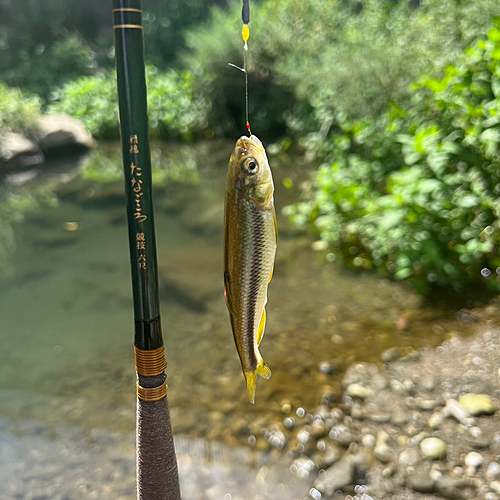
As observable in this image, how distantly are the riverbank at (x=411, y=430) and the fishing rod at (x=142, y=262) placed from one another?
3.41ft

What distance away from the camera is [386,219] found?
3.98 m

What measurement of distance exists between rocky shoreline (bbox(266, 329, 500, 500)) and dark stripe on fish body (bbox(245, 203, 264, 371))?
1.47m

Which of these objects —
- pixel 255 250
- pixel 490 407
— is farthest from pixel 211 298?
pixel 255 250

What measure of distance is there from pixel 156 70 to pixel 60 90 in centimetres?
298

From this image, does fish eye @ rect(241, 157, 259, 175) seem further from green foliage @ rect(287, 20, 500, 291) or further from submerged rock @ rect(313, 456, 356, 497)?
green foliage @ rect(287, 20, 500, 291)

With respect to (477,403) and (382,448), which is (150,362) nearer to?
(382,448)

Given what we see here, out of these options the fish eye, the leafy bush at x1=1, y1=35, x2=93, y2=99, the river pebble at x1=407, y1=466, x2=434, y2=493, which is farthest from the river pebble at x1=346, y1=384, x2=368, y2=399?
the leafy bush at x1=1, y1=35, x2=93, y2=99

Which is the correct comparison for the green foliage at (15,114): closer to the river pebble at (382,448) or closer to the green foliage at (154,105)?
the green foliage at (154,105)

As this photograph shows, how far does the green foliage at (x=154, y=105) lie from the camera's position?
12.6 metres

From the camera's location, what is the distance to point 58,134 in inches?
461

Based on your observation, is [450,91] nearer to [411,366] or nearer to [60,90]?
[411,366]

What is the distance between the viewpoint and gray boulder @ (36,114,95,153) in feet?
38.1

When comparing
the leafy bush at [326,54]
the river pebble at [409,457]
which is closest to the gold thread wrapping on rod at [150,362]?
the river pebble at [409,457]

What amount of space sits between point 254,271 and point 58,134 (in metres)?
11.6
